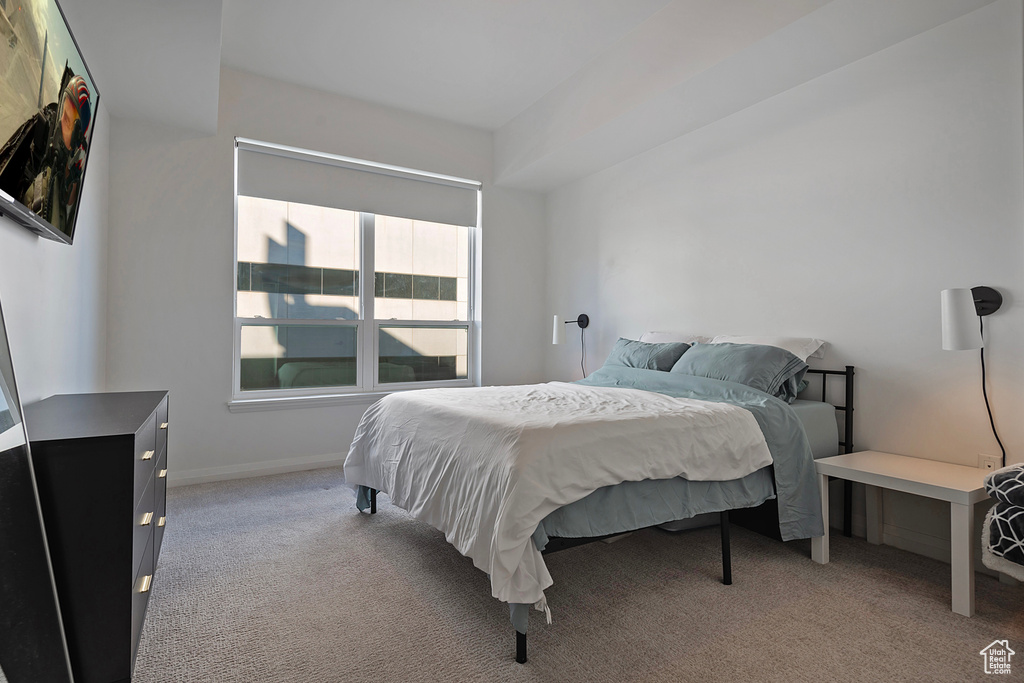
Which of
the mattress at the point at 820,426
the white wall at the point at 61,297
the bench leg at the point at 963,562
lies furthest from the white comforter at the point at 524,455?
the white wall at the point at 61,297

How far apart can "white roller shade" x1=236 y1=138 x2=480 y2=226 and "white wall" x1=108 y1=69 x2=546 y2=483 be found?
0.11 m

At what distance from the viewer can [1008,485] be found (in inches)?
69.2

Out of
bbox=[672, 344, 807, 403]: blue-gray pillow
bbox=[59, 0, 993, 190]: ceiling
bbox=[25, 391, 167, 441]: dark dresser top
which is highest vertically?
bbox=[59, 0, 993, 190]: ceiling

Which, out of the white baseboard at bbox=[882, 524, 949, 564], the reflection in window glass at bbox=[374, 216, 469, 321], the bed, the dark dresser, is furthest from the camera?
the reflection in window glass at bbox=[374, 216, 469, 321]

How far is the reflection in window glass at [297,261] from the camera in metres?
3.96

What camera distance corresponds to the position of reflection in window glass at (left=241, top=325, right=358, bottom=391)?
4.00 meters

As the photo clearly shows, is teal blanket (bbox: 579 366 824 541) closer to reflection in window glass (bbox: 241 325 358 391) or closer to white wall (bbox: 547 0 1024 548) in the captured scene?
white wall (bbox: 547 0 1024 548)

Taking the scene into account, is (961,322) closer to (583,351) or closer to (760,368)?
(760,368)

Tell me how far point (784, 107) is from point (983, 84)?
0.97 meters

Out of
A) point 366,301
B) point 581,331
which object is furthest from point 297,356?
point 581,331

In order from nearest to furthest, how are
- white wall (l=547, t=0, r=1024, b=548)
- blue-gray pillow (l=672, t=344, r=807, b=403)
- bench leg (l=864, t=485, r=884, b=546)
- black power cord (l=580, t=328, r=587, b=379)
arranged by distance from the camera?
white wall (l=547, t=0, r=1024, b=548) → bench leg (l=864, t=485, r=884, b=546) → blue-gray pillow (l=672, t=344, r=807, b=403) → black power cord (l=580, t=328, r=587, b=379)

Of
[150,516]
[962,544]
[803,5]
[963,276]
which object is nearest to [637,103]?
[803,5]

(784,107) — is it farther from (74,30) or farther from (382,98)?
(74,30)
